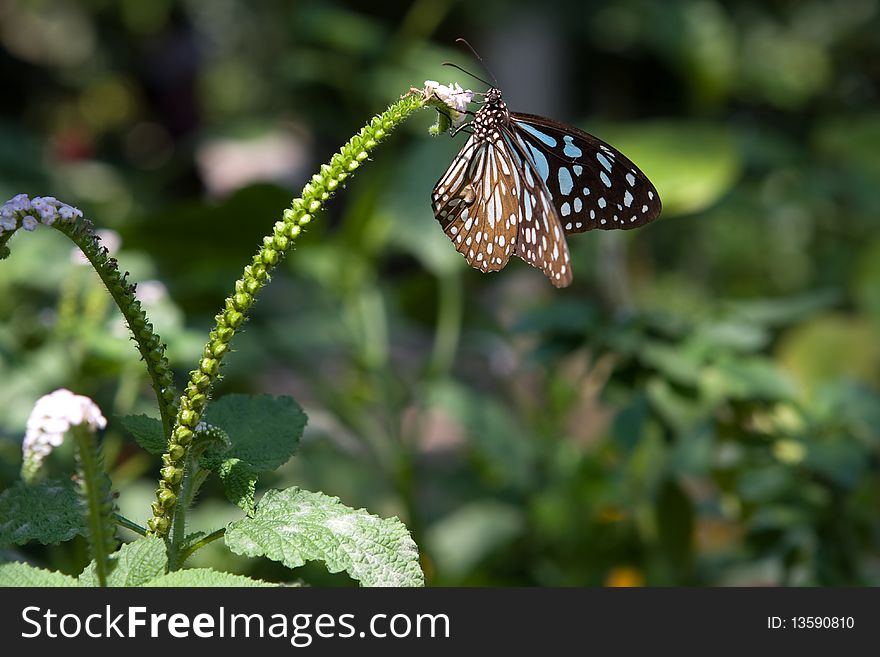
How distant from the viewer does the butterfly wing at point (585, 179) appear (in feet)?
2.80

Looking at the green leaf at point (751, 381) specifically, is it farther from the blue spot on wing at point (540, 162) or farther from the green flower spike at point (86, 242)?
the green flower spike at point (86, 242)

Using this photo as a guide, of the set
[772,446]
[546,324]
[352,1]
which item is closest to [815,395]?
[772,446]

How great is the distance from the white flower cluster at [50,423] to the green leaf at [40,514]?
119 millimetres

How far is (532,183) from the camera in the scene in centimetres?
85

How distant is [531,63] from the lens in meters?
4.05

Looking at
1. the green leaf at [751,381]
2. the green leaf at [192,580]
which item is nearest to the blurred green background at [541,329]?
the green leaf at [751,381]

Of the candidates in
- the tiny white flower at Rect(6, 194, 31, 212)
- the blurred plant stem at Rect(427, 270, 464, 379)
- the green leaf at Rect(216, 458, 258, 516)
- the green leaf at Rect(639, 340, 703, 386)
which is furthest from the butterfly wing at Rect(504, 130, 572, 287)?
the blurred plant stem at Rect(427, 270, 464, 379)

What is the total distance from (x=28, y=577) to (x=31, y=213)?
21 cm

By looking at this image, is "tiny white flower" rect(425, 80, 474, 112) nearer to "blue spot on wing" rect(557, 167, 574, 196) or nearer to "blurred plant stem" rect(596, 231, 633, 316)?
"blue spot on wing" rect(557, 167, 574, 196)

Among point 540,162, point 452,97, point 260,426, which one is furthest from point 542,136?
point 260,426

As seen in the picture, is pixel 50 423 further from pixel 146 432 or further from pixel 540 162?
pixel 540 162

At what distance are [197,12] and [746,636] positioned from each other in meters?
4.91

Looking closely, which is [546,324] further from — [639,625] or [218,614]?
[218,614]

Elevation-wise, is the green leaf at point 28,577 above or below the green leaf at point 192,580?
above
